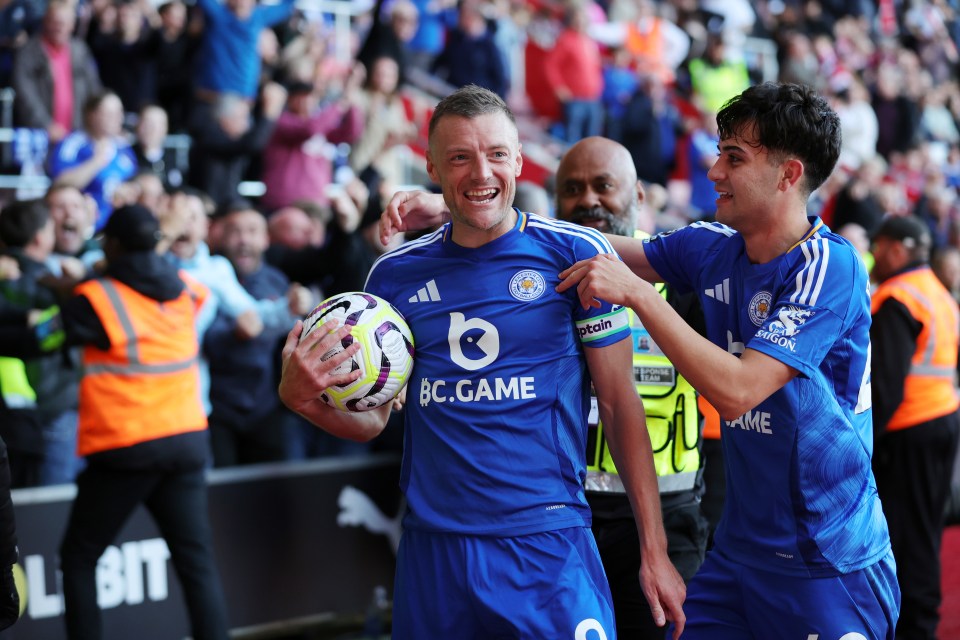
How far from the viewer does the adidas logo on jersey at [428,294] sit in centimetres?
342

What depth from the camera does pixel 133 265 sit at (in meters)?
5.75

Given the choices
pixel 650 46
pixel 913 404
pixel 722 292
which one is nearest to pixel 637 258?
pixel 722 292

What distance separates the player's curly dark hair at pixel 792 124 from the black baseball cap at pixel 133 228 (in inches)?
134

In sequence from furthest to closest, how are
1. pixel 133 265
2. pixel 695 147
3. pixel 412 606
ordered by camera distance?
pixel 695 147 < pixel 133 265 < pixel 412 606

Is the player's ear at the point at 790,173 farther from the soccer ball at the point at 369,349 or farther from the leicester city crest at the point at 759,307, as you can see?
the soccer ball at the point at 369,349

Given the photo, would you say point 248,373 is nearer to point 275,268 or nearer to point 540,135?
point 275,268

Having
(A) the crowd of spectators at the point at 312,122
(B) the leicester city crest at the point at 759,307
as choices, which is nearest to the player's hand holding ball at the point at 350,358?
(B) the leicester city crest at the point at 759,307

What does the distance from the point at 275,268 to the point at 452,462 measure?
4907 millimetres

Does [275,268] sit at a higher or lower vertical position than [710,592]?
higher

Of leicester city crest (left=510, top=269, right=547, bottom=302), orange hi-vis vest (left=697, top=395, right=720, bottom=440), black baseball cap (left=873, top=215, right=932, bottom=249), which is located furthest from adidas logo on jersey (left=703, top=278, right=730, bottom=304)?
black baseball cap (left=873, top=215, right=932, bottom=249)

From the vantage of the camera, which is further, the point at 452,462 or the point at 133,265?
the point at 133,265

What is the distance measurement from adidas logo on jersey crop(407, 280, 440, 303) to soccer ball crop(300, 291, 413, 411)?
84 millimetres

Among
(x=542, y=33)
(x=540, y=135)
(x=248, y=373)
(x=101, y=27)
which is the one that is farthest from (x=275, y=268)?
(x=542, y=33)

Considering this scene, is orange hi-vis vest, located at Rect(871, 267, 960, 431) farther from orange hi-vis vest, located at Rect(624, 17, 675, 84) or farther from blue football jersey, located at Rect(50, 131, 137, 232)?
orange hi-vis vest, located at Rect(624, 17, 675, 84)
